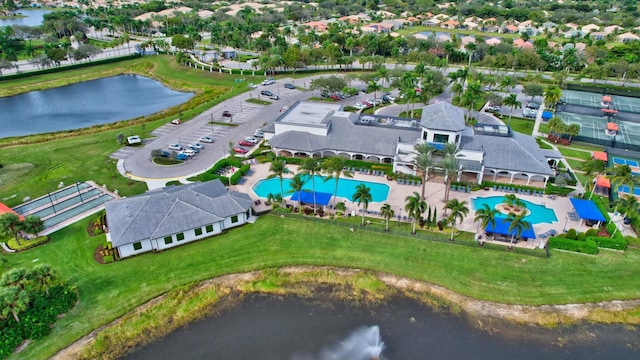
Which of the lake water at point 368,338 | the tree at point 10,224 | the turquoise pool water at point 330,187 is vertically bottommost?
the lake water at point 368,338

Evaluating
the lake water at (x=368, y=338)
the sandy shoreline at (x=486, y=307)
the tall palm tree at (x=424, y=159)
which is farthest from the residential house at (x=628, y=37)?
the lake water at (x=368, y=338)

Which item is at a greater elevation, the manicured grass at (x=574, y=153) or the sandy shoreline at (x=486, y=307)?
the manicured grass at (x=574, y=153)

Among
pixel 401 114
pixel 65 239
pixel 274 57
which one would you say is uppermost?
pixel 274 57

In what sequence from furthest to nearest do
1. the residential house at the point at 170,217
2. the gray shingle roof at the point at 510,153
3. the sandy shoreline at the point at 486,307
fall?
the gray shingle roof at the point at 510,153
the residential house at the point at 170,217
the sandy shoreline at the point at 486,307

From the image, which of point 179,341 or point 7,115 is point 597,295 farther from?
point 7,115

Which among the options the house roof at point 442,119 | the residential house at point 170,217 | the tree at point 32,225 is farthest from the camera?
the house roof at point 442,119

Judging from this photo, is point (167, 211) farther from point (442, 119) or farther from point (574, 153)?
point (574, 153)

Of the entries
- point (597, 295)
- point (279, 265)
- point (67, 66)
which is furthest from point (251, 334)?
point (67, 66)

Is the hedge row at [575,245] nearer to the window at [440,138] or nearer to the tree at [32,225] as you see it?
the window at [440,138]
